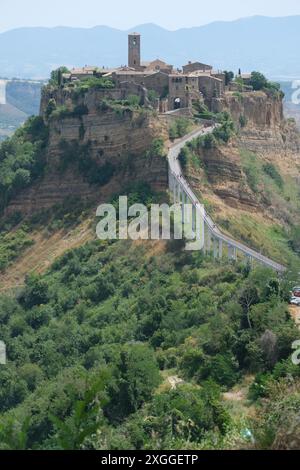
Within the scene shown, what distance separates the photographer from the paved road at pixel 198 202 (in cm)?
4116

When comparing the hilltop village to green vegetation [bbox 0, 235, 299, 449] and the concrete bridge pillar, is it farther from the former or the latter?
the concrete bridge pillar

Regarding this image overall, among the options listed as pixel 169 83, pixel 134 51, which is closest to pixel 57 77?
pixel 134 51

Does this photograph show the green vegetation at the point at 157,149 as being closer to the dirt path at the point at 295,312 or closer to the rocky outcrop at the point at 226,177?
the rocky outcrop at the point at 226,177

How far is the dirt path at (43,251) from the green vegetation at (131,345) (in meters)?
1.37

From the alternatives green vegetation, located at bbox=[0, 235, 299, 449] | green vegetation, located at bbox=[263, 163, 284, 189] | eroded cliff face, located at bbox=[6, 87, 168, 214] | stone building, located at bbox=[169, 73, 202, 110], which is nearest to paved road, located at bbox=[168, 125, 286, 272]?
eroded cliff face, located at bbox=[6, 87, 168, 214]

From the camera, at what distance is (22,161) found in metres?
57.9

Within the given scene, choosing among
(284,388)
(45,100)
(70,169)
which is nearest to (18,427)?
(284,388)

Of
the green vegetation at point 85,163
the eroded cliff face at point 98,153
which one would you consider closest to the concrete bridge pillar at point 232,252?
the eroded cliff face at point 98,153

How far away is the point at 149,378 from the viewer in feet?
98.7

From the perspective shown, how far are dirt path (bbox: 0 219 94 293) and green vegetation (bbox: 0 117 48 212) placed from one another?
4.19 metres

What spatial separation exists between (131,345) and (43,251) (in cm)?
1903

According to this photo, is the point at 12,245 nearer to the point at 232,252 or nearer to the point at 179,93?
the point at 179,93

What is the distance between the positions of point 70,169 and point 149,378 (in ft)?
88.7
